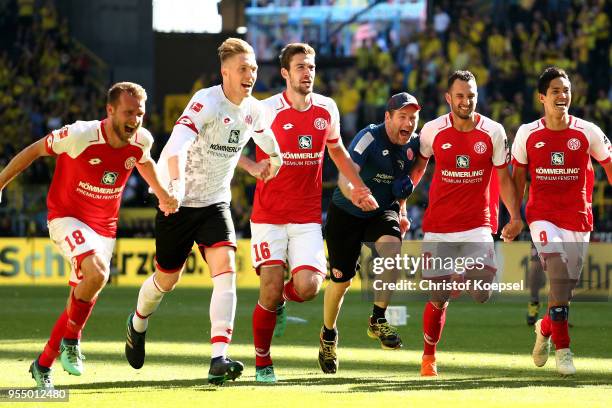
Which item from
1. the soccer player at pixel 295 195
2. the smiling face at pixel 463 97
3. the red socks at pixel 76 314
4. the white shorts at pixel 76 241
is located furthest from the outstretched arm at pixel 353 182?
the red socks at pixel 76 314

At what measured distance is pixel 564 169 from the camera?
11.1 m

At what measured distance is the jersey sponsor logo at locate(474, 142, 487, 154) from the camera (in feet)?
35.9

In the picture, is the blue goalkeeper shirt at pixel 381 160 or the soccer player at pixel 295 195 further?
the blue goalkeeper shirt at pixel 381 160

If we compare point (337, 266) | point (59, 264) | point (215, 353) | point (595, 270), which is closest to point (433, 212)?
point (337, 266)

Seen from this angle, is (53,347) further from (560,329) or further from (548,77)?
(548,77)

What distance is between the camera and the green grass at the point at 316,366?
8797 millimetres

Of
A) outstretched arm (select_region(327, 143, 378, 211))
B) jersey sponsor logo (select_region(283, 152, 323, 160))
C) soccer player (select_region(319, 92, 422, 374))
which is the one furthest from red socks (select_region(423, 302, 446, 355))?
jersey sponsor logo (select_region(283, 152, 323, 160))

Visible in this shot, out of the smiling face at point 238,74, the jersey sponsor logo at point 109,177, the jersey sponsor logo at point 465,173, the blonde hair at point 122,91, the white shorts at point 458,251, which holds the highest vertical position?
the smiling face at point 238,74

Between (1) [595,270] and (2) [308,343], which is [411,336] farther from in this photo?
(1) [595,270]

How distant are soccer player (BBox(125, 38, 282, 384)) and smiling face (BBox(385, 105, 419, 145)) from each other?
170cm

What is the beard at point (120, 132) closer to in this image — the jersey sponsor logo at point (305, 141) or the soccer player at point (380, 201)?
the jersey sponsor logo at point (305, 141)

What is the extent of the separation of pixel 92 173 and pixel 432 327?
3.14m

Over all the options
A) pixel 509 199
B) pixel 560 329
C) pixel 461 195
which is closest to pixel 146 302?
pixel 461 195

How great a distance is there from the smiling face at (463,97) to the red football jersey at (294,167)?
47.5 inches
